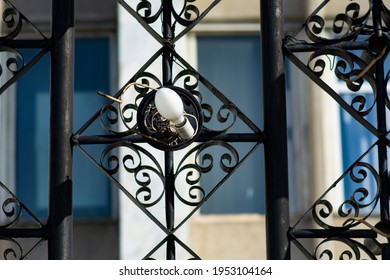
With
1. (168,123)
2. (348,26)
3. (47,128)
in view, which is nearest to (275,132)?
(168,123)

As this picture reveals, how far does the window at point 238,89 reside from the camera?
15758 mm

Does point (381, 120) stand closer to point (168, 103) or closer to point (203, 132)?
point (203, 132)

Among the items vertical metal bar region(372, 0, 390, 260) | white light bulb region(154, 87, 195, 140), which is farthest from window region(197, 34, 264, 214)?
white light bulb region(154, 87, 195, 140)

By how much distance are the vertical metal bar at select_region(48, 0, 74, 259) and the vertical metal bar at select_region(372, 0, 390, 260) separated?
5.81ft

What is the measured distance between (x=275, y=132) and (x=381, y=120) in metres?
0.62

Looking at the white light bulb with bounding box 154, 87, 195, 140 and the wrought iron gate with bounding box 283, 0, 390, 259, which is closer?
the white light bulb with bounding box 154, 87, 195, 140

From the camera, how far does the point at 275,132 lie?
799 centimetres

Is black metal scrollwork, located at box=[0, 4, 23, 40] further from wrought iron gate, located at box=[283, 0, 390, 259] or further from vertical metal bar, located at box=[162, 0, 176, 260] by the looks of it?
wrought iron gate, located at box=[283, 0, 390, 259]

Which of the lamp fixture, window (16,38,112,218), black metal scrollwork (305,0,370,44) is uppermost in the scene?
black metal scrollwork (305,0,370,44)

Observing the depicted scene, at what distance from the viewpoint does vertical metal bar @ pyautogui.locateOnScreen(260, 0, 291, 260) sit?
7840 millimetres

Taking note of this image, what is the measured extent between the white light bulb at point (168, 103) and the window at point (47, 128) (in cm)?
823

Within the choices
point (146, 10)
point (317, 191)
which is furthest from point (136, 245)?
point (146, 10)

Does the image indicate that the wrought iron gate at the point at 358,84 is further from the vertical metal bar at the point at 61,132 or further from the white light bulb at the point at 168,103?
the vertical metal bar at the point at 61,132
